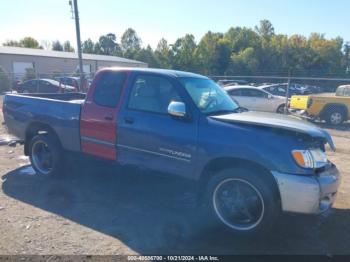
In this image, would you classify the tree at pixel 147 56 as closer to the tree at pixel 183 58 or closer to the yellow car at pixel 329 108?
Result: the tree at pixel 183 58

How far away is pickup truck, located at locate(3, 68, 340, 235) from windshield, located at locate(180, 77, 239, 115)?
0.02 m

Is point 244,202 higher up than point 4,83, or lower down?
higher up

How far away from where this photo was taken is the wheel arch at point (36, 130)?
614 cm

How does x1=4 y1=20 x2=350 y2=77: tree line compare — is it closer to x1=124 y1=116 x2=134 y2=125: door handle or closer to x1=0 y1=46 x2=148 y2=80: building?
x1=0 y1=46 x2=148 y2=80: building

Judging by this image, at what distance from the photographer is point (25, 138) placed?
6523 millimetres

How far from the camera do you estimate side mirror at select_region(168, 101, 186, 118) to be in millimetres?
4359

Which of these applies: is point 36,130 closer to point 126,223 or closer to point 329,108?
point 126,223

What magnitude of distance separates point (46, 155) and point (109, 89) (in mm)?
1960

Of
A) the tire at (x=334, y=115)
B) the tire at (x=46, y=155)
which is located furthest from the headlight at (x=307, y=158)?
the tire at (x=334, y=115)

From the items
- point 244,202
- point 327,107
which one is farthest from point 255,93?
point 244,202

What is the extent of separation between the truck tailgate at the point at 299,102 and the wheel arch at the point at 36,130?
11135mm

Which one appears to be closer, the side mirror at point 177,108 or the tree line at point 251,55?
the side mirror at point 177,108

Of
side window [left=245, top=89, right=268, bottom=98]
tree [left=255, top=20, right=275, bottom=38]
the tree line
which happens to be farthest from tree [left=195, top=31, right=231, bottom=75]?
side window [left=245, top=89, right=268, bottom=98]

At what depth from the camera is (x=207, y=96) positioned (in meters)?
5.02
